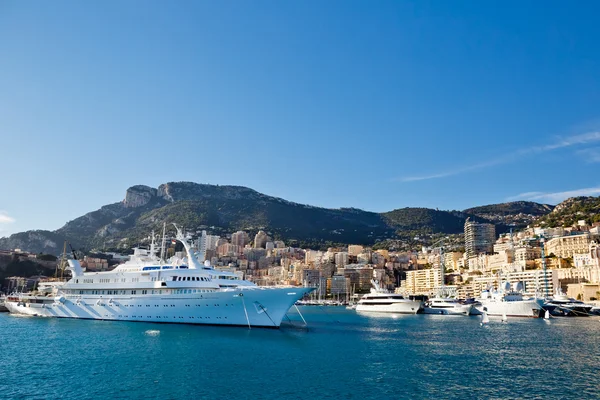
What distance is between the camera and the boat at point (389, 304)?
7588 centimetres

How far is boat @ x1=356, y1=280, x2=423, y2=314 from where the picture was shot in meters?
75.9

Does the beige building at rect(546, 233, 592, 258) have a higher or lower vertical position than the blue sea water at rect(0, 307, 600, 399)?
higher

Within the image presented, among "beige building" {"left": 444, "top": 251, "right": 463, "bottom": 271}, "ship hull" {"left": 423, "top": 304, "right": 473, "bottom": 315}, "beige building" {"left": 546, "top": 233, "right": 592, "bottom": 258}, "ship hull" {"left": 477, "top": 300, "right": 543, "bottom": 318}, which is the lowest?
"ship hull" {"left": 423, "top": 304, "right": 473, "bottom": 315}

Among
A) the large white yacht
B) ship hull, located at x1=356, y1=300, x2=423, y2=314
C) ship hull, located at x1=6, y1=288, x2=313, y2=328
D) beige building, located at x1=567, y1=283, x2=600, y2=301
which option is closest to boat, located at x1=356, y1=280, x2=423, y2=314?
ship hull, located at x1=356, y1=300, x2=423, y2=314

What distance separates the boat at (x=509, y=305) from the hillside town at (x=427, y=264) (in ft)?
63.4

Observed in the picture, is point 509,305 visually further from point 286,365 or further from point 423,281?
point 423,281

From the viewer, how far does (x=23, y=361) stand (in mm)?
23672

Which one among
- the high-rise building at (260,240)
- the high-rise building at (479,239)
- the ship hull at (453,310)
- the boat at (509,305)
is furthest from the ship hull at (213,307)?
the high-rise building at (479,239)

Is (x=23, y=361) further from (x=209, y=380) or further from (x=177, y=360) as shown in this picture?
(x=209, y=380)

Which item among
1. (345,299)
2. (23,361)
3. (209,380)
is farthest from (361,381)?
(345,299)

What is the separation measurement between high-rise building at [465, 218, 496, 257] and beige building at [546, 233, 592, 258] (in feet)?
143

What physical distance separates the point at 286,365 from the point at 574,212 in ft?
519

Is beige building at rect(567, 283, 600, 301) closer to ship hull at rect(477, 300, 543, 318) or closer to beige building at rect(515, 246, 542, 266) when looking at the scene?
beige building at rect(515, 246, 542, 266)

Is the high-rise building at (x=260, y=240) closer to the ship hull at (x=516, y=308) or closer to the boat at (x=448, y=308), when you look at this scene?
the boat at (x=448, y=308)
